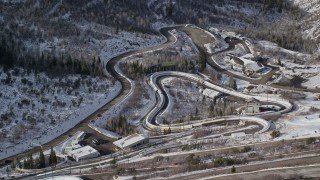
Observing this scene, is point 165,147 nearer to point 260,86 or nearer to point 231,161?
point 231,161

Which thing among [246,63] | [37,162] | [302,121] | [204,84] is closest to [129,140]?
[37,162]

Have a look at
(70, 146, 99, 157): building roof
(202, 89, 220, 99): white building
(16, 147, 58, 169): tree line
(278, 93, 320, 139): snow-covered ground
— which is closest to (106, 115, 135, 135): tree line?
(70, 146, 99, 157): building roof

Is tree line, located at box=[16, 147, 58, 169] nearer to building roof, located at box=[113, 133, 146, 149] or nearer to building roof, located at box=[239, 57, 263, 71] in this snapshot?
building roof, located at box=[113, 133, 146, 149]

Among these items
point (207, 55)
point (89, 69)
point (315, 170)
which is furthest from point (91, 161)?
point (207, 55)

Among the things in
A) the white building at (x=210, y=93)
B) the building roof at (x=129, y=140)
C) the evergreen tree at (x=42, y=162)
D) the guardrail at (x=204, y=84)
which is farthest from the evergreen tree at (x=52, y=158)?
the white building at (x=210, y=93)

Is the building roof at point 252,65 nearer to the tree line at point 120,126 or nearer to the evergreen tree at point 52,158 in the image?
the tree line at point 120,126

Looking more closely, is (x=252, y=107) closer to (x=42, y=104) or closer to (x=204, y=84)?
(x=204, y=84)
